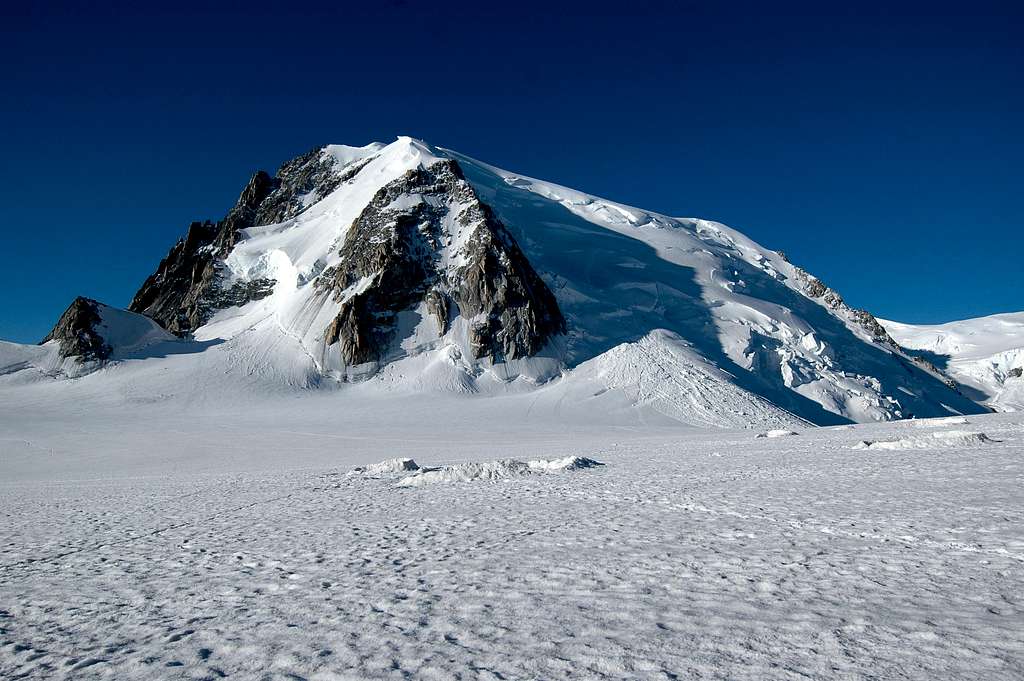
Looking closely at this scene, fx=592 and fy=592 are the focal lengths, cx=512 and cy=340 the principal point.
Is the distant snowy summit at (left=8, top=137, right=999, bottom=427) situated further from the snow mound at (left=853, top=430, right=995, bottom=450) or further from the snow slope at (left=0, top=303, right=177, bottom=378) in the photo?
the snow mound at (left=853, top=430, right=995, bottom=450)

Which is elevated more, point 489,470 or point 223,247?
point 223,247

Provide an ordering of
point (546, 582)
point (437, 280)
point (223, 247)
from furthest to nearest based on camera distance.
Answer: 1. point (223, 247)
2. point (437, 280)
3. point (546, 582)

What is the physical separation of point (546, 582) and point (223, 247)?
86.2 m

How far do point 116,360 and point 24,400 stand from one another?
9.81 metres

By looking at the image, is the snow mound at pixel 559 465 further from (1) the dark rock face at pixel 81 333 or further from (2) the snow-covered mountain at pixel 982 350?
(2) the snow-covered mountain at pixel 982 350

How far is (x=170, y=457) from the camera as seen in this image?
1210 inches

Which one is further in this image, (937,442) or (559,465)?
(937,442)

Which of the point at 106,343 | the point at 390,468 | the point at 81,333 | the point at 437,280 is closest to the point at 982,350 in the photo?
the point at 437,280

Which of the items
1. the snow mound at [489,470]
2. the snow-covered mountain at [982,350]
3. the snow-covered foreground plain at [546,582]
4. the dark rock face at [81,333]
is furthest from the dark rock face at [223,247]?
the snow-covered mountain at [982,350]

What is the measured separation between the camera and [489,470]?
18.7m

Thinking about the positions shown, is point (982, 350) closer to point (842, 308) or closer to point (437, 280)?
point (842, 308)

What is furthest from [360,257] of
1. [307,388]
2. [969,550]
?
[969,550]

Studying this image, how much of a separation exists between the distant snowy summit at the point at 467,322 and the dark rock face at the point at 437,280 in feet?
0.60

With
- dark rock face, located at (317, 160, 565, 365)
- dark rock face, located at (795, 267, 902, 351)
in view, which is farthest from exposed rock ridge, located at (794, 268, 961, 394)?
dark rock face, located at (317, 160, 565, 365)
